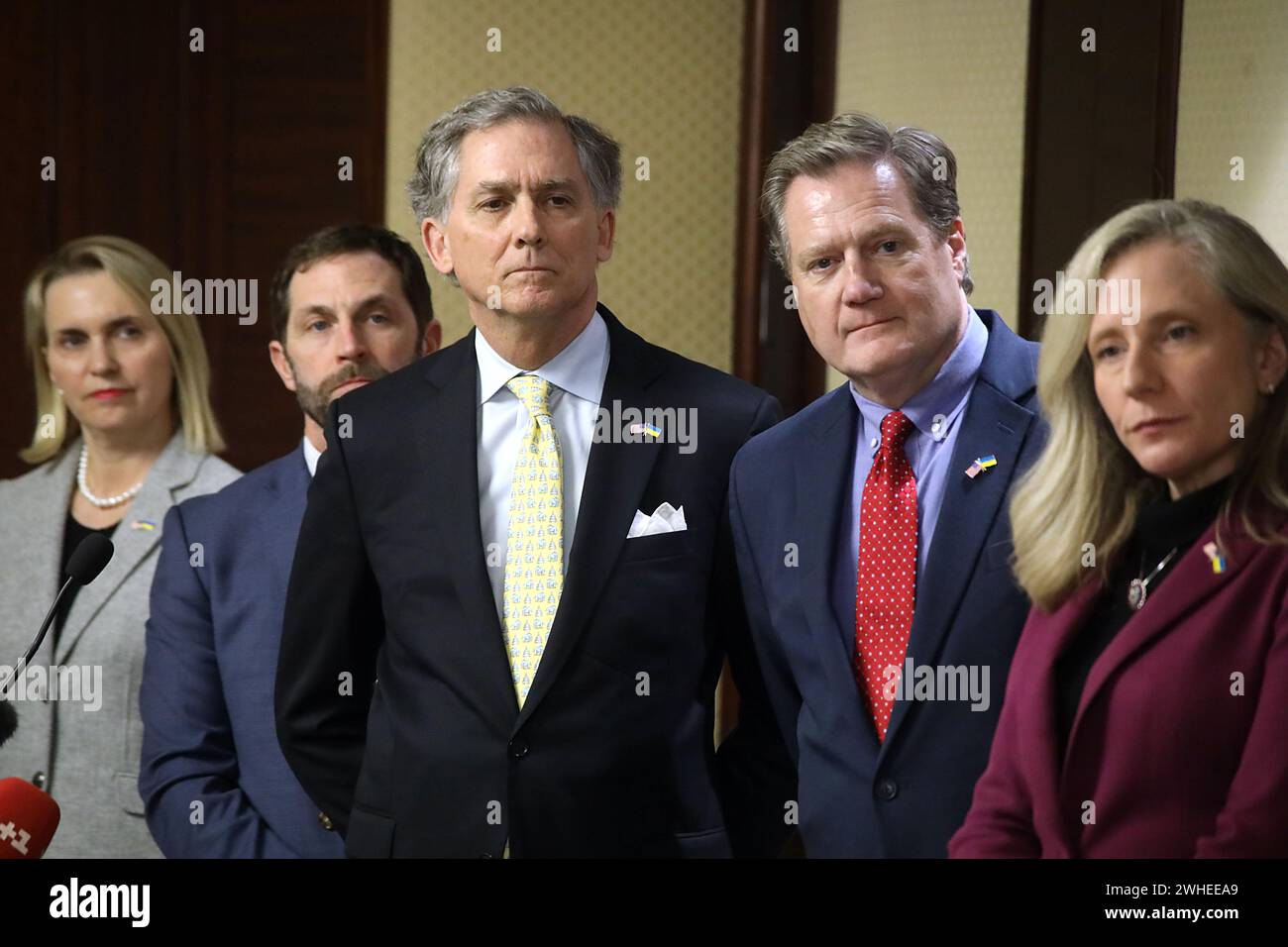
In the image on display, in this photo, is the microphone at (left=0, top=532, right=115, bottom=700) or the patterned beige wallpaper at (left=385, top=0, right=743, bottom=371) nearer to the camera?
the microphone at (left=0, top=532, right=115, bottom=700)

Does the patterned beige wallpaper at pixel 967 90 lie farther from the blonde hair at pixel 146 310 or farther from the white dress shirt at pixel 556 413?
the blonde hair at pixel 146 310

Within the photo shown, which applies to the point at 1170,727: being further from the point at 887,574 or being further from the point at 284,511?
the point at 284,511

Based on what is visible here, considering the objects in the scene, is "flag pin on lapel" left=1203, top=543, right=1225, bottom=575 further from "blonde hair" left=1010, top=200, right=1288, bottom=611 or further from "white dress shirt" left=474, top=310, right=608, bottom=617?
"white dress shirt" left=474, top=310, right=608, bottom=617

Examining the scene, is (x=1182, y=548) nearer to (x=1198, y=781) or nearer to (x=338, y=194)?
(x=1198, y=781)

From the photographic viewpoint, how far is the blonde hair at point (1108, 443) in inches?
87.4

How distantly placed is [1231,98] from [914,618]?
97 centimetres

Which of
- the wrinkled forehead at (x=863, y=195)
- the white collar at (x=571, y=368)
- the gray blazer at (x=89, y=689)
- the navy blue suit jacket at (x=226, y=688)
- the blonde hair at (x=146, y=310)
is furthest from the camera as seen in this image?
the blonde hair at (x=146, y=310)

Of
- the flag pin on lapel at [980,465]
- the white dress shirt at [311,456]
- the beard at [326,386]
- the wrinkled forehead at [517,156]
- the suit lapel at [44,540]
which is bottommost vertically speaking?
the suit lapel at [44,540]

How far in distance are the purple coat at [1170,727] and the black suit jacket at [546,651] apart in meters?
0.47

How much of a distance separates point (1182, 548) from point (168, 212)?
6.53ft

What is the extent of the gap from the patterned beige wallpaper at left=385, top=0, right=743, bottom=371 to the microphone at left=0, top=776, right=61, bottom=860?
1204 mm

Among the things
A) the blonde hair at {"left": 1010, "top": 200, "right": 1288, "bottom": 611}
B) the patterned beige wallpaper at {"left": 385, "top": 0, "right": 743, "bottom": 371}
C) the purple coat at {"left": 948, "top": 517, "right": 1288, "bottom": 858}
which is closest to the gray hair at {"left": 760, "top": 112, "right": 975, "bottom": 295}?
the blonde hair at {"left": 1010, "top": 200, "right": 1288, "bottom": 611}

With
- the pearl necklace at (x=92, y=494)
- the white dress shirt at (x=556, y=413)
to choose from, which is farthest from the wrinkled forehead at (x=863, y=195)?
the pearl necklace at (x=92, y=494)

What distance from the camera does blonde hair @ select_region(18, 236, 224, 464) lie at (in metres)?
→ 2.99
